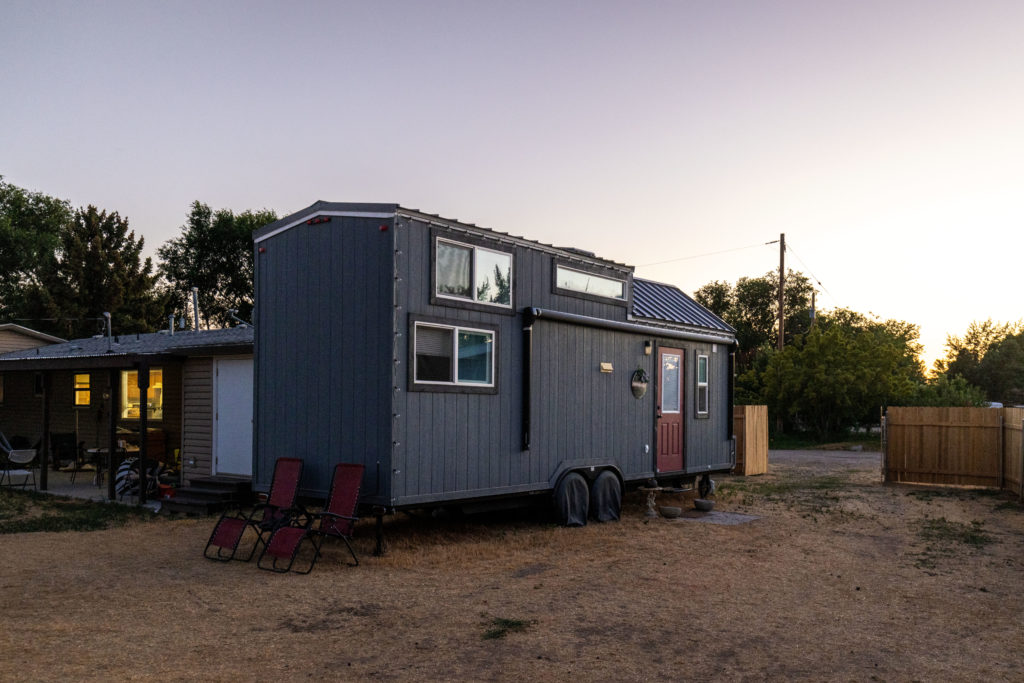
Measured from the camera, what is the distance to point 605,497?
412 inches

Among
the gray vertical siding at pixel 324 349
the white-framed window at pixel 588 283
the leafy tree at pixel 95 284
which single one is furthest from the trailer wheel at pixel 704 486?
the leafy tree at pixel 95 284

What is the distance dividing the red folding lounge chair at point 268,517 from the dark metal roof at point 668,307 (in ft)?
17.4

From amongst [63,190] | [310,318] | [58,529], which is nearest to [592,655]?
[310,318]

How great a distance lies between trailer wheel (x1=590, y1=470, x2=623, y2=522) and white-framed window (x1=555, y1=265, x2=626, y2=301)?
2.40 meters

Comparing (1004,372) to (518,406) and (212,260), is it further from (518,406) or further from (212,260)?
(518,406)

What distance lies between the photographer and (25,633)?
529 centimetres

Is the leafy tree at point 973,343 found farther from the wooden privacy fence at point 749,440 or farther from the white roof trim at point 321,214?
the white roof trim at point 321,214

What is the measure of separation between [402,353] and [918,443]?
11498 millimetres

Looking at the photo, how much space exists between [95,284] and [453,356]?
112 feet

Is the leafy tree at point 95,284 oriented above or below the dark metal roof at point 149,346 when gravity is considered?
above

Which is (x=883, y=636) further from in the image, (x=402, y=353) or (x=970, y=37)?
(x=970, y=37)

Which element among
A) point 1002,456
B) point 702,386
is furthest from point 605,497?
point 1002,456

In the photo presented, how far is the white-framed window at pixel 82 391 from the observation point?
17.4 metres

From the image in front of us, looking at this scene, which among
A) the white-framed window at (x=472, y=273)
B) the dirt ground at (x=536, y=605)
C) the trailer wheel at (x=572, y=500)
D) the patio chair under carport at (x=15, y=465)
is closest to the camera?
the dirt ground at (x=536, y=605)
